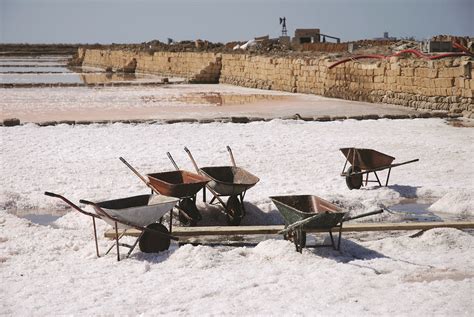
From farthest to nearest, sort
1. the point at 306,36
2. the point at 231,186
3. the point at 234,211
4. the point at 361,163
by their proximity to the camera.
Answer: the point at 306,36, the point at 361,163, the point at 234,211, the point at 231,186

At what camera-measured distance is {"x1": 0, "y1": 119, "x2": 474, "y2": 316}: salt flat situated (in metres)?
5.43

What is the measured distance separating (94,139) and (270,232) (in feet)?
21.9

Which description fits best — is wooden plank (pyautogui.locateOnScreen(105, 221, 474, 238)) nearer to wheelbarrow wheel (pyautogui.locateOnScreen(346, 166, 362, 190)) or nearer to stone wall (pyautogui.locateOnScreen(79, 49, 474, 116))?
wheelbarrow wheel (pyautogui.locateOnScreen(346, 166, 362, 190))

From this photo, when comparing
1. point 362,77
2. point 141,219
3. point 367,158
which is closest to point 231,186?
point 141,219

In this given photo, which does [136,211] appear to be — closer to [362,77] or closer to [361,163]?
[361,163]

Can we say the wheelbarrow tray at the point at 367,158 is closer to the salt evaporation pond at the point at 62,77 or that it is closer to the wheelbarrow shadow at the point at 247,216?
the wheelbarrow shadow at the point at 247,216

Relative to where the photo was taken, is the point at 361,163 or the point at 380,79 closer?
the point at 361,163

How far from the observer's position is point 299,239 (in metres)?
6.53

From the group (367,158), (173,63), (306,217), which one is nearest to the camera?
(306,217)

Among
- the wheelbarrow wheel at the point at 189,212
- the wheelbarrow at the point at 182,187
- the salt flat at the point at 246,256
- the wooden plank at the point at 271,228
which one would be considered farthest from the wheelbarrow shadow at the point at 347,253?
the wheelbarrow wheel at the point at 189,212

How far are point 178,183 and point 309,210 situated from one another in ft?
5.51

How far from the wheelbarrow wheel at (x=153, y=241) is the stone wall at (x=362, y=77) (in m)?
11.8

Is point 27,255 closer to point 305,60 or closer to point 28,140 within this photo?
point 28,140

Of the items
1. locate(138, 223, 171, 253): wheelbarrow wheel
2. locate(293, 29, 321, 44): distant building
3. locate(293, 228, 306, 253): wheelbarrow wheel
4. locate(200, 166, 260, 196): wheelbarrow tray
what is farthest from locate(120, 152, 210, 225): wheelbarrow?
locate(293, 29, 321, 44): distant building
